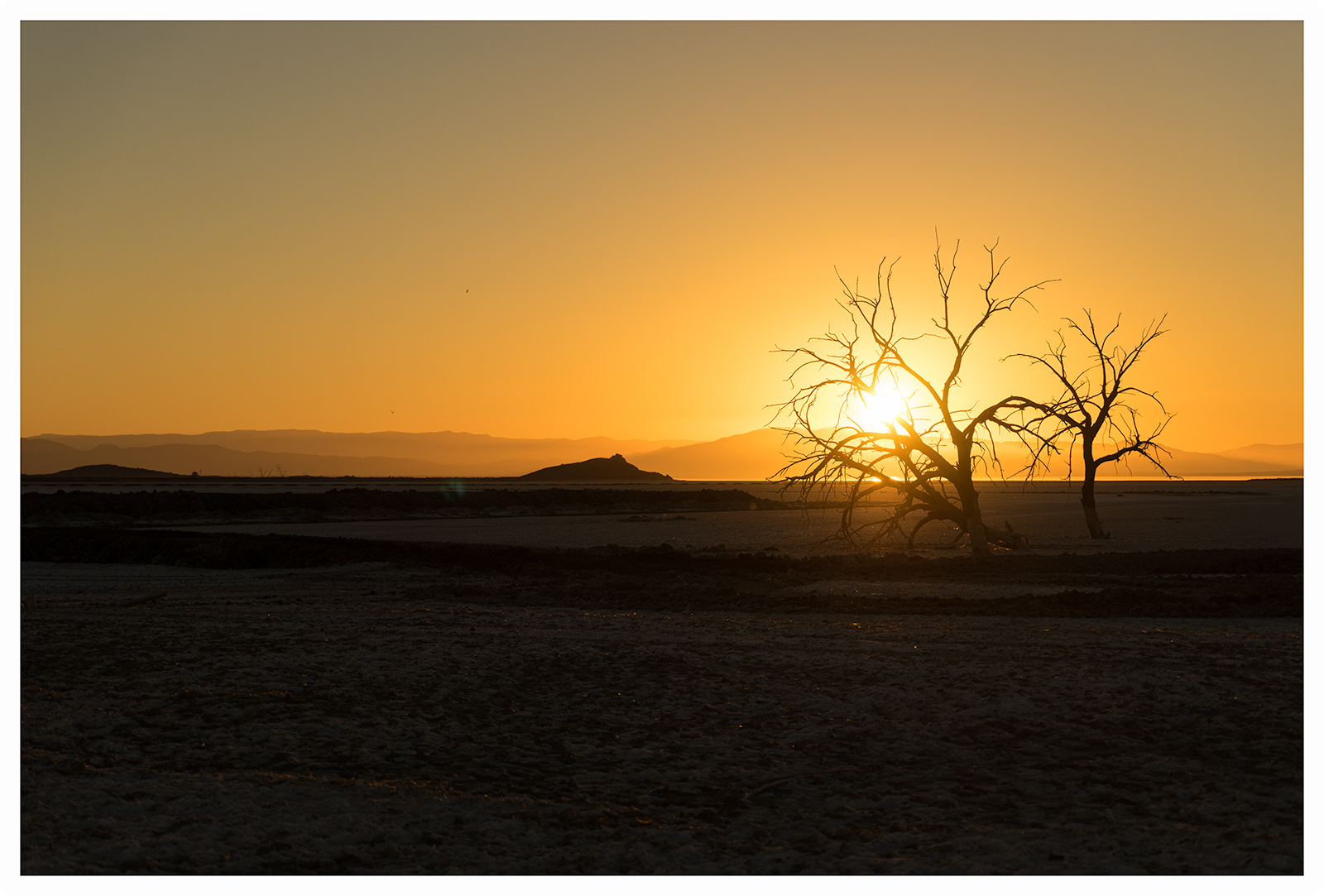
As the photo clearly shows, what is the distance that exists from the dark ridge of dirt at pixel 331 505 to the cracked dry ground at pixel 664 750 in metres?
37.4

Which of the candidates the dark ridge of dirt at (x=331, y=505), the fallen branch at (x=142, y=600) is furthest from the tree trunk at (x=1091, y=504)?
the dark ridge of dirt at (x=331, y=505)

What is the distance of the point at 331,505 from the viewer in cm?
5322

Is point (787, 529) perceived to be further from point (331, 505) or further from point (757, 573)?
point (331, 505)

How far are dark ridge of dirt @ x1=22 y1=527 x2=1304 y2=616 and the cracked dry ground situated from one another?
7.97ft

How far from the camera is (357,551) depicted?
24000 mm

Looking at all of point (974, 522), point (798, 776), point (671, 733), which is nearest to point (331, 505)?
point (974, 522)

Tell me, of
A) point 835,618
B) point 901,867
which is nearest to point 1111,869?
point 901,867

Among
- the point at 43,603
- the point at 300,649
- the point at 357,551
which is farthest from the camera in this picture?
the point at 357,551

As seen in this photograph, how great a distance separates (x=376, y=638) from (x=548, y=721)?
13.7ft

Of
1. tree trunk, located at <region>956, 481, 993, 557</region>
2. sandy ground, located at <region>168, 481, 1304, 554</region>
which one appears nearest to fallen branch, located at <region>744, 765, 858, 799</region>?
tree trunk, located at <region>956, 481, 993, 557</region>

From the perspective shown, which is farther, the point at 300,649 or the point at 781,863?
the point at 300,649

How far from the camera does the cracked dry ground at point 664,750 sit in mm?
5195

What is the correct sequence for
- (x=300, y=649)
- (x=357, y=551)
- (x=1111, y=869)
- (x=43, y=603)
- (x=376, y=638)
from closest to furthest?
(x=1111, y=869) → (x=300, y=649) → (x=376, y=638) → (x=43, y=603) → (x=357, y=551)

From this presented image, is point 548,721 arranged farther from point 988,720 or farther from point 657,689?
point 988,720
